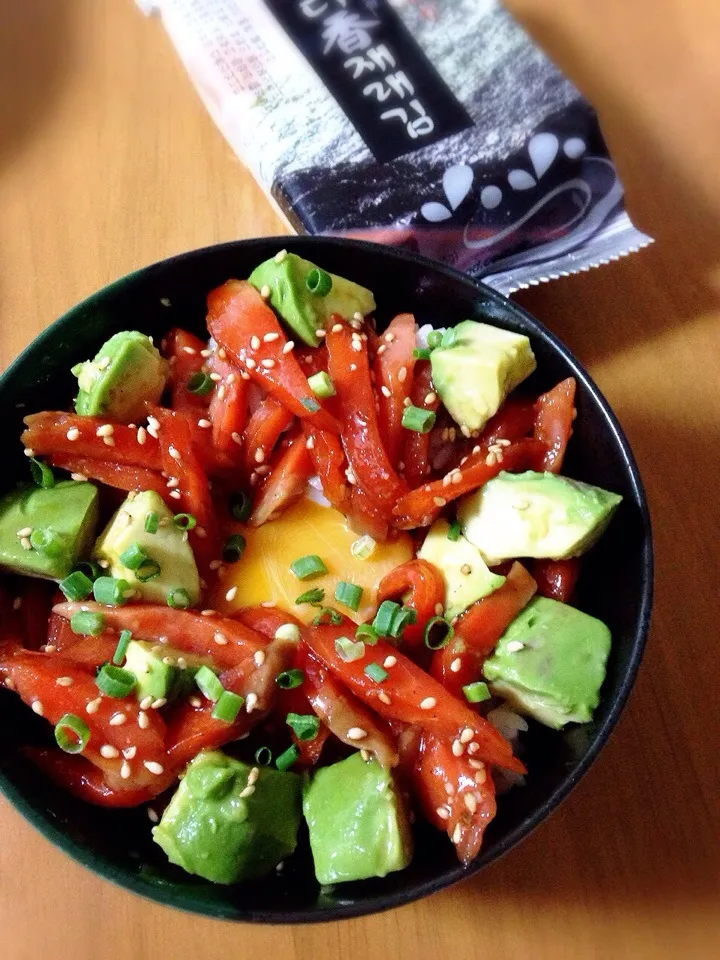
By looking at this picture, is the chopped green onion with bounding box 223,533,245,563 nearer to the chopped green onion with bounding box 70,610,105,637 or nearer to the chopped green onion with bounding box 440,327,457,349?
the chopped green onion with bounding box 70,610,105,637

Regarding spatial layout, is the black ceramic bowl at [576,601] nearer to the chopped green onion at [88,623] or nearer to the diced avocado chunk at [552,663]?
the diced avocado chunk at [552,663]

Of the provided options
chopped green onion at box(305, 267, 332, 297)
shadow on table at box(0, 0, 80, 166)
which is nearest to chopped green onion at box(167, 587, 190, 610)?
Result: chopped green onion at box(305, 267, 332, 297)

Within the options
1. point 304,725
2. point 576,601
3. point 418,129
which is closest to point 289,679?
point 304,725

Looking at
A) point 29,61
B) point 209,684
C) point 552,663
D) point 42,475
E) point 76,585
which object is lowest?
point 552,663

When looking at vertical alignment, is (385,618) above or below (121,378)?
below

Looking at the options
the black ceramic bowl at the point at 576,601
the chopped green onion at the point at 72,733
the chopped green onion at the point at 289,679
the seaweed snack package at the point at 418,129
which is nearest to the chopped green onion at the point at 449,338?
the black ceramic bowl at the point at 576,601

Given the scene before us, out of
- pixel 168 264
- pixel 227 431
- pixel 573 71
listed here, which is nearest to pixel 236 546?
pixel 227 431

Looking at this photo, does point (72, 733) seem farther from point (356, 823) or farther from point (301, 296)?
point (301, 296)
